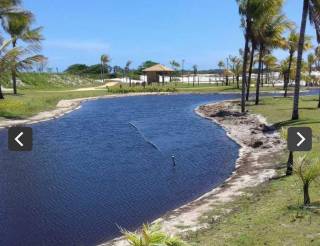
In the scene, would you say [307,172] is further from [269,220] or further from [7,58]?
[7,58]

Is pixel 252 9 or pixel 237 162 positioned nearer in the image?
pixel 237 162

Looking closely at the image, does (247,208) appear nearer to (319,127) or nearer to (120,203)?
(120,203)

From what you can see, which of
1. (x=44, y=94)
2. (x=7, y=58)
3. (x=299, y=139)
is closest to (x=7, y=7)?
(x=7, y=58)

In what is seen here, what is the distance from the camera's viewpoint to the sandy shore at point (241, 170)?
17.9 m

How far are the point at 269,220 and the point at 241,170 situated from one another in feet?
35.9

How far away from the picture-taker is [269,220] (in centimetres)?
1596

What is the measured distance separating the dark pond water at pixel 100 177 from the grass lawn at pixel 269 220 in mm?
3305

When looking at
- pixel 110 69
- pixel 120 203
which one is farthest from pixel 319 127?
pixel 110 69

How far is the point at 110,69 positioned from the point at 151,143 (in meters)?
146

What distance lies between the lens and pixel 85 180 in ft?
83.7

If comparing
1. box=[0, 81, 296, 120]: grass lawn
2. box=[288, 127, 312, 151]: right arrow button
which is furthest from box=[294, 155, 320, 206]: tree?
box=[0, 81, 296, 120]: grass lawn

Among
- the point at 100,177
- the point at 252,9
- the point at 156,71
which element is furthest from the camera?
the point at 156,71

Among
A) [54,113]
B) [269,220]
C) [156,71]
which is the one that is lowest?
[269,220]

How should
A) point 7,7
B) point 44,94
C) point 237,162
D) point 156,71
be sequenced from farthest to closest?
1. point 156,71
2. point 44,94
3. point 237,162
4. point 7,7
